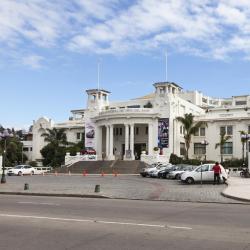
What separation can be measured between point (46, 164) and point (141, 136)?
1808 cm

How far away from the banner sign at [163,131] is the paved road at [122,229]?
60.3 metres

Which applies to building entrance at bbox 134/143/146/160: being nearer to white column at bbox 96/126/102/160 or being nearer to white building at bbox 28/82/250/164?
white building at bbox 28/82/250/164

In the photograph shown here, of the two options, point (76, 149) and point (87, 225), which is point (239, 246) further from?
point (76, 149)

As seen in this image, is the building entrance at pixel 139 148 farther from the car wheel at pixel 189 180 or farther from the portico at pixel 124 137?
the car wheel at pixel 189 180

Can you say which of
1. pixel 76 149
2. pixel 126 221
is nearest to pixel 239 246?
pixel 126 221

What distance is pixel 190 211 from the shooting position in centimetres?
1580

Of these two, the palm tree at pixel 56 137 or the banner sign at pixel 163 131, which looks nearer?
the banner sign at pixel 163 131

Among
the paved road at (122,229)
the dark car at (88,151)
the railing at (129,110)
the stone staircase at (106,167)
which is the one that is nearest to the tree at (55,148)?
the dark car at (88,151)

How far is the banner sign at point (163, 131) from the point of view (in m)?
75.9

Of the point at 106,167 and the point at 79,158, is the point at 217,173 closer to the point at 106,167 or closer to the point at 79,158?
the point at 106,167

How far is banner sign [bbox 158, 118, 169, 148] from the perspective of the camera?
7594 centimetres

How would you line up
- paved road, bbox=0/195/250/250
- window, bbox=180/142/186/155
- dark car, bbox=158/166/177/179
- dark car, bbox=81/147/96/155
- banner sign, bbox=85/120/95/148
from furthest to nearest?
banner sign, bbox=85/120/95/148, window, bbox=180/142/186/155, dark car, bbox=81/147/96/155, dark car, bbox=158/166/177/179, paved road, bbox=0/195/250/250

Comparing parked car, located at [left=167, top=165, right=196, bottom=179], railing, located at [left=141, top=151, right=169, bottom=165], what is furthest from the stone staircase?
parked car, located at [left=167, top=165, right=196, bottom=179]

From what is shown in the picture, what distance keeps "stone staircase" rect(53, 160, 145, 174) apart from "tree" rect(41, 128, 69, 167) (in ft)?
30.7
